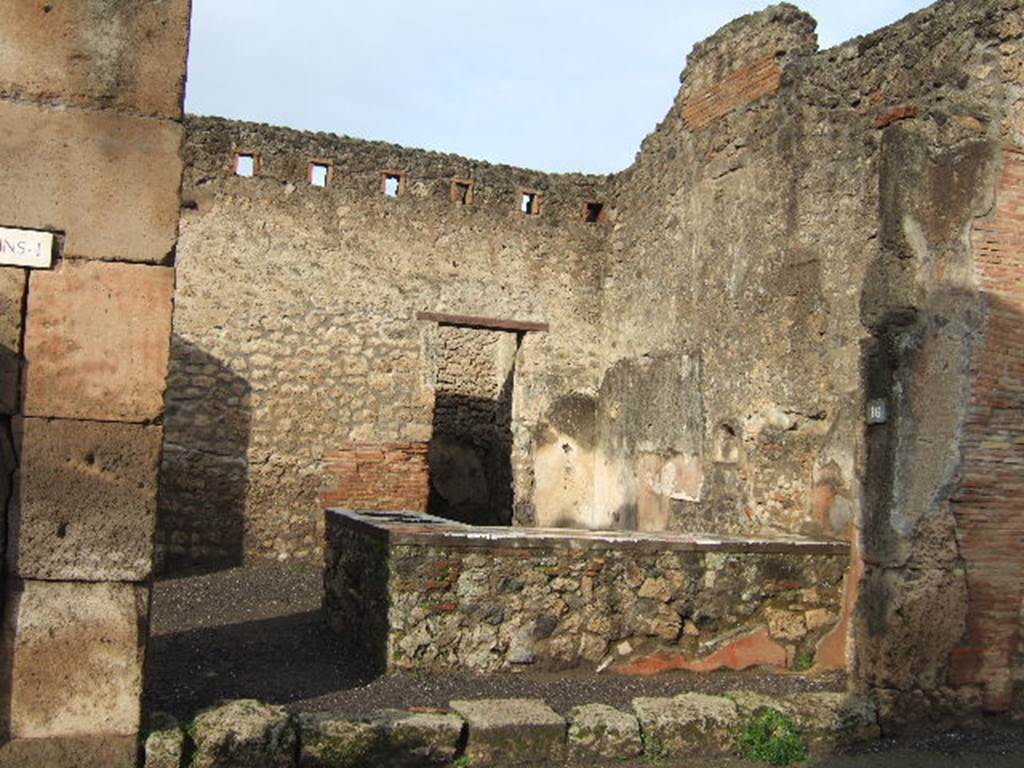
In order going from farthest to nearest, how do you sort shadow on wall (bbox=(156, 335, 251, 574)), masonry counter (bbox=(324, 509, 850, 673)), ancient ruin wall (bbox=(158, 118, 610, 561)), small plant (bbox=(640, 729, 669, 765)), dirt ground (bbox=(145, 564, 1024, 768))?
ancient ruin wall (bbox=(158, 118, 610, 561)) < shadow on wall (bbox=(156, 335, 251, 574)) < masonry counter (bbox=(324, 509, 850, 673)) < dirt ground (bbox=(145, 564, 1024, 768)) < small plant (bbox=(640, 729, 669, 765))

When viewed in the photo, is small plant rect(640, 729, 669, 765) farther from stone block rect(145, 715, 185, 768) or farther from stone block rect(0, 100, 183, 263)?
stone block rect(0, 100, 183, 263)

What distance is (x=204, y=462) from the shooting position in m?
9.72

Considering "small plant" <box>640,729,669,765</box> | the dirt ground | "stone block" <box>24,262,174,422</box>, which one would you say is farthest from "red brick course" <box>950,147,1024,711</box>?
"stone block" <box>24,262,174,422</box>

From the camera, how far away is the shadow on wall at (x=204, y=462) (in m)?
9.59

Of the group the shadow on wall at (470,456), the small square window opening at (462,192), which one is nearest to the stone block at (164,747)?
the small square window opening at (462,192)

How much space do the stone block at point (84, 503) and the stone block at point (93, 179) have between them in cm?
73

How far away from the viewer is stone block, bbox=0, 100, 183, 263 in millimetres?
4098

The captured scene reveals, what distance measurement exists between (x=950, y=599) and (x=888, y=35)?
12.2 feet

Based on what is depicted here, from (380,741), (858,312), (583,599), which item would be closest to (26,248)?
(380,741)

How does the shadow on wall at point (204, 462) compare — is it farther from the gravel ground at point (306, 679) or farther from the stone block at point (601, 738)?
the stone block at point (601, 738)

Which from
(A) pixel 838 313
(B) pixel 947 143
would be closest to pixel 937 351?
(B) pixel 947 143

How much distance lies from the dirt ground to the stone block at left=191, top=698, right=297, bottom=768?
0.28 m

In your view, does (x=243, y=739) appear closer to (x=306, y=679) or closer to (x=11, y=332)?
(x=306, y=679)

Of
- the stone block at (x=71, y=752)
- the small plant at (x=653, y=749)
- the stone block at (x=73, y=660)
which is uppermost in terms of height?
the stone block at (x=73, y=660)
